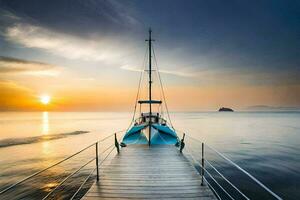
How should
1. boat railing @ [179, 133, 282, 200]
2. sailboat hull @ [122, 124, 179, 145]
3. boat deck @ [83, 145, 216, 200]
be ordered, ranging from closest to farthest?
boat railing @ [179, 133, 282, 200]
boat deck @ [83, 145, 216, 200]
sailboat hull @ [122, 124, 179, 145]

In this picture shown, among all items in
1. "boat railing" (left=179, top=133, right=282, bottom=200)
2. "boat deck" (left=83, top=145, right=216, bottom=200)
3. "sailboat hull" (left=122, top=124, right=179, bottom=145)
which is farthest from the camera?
"sailboat hull" (left=122, top=124, right=179, bottom=145)

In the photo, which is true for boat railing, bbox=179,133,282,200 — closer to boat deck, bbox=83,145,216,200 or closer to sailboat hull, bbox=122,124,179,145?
boat deck, bbox=83,145,216,200

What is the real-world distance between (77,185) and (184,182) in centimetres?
834

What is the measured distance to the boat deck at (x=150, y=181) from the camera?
233 inches

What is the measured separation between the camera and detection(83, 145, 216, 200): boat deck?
19.4 feet

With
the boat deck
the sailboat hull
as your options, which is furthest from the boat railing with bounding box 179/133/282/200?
the sailboat hull

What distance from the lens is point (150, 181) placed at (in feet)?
23.1

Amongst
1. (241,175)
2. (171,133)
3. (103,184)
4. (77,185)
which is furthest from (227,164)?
(103,184)

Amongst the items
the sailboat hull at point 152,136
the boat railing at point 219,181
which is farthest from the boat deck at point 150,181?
the sailboat hull at point 152,136

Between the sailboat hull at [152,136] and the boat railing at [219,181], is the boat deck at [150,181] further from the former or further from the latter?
the sailboat hull at [152,136]

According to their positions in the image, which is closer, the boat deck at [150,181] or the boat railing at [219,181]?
the boat railing at [219,181]

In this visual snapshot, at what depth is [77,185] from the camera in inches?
503

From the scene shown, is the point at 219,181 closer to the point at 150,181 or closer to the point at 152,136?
the point at 152,136

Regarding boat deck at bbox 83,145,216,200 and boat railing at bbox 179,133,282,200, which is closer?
boat railing at bbox 179,133,282,200
